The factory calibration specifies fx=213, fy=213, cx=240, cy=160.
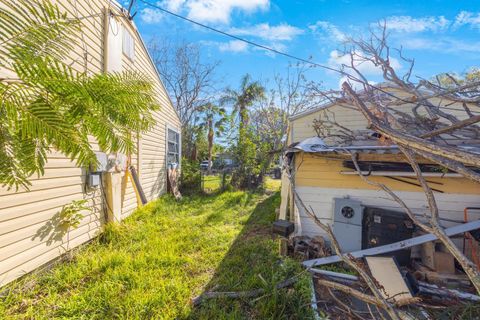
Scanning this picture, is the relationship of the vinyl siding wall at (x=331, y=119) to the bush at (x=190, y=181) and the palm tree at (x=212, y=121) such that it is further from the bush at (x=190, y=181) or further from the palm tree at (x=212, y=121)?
the palm tree at (x=212, y=121)

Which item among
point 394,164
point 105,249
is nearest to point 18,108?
point 105,249

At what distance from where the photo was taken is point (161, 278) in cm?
279

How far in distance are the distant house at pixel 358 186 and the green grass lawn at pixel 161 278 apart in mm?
1114

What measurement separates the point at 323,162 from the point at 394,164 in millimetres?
1078

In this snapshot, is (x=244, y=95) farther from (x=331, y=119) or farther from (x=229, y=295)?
(x=229, y=295)

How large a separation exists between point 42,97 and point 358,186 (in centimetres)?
412

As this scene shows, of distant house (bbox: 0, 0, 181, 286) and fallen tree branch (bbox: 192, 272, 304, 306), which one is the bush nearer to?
distant house (bbox: 0, 0, 181, 286)

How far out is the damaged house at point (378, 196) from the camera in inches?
126

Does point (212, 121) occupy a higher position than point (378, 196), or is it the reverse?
point (212, 121)

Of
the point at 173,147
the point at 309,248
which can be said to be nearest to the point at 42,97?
the point at 309,248

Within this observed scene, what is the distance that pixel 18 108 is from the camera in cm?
106

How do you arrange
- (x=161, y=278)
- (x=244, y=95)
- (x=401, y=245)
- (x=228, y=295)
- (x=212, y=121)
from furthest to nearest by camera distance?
(x=212, y=121) < (x=244, y=95) < (x=401, y=245) < (x=161, y=278) < (x=228, y=295)

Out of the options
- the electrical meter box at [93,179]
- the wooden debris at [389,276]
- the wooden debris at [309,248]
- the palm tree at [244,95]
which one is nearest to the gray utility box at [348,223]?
the wooden debris at [309,248]

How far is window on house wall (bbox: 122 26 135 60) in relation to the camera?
471 centimetres
